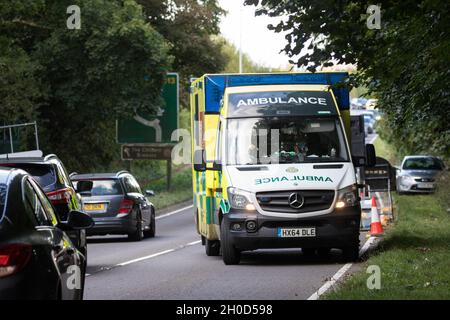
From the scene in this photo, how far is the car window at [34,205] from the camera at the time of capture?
911 cm

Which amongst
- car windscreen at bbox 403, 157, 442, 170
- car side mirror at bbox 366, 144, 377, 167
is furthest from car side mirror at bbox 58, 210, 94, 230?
car windscreen at bbox 403, 157, 442, 170

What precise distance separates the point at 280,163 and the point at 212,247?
11.1 feet

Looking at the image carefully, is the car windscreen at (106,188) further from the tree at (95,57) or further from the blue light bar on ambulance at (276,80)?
the tree at (95,57)

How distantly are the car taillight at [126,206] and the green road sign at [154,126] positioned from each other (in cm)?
1895

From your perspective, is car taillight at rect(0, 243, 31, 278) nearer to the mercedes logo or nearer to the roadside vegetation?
the roadside vegetation

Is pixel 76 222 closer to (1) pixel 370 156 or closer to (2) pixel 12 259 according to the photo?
(2) pixel 12 259

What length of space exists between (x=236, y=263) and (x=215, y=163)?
5.20ft

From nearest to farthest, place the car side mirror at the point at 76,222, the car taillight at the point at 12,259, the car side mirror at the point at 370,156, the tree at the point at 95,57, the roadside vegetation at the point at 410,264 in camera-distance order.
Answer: the car taillight at the point at 12,259
the car side mirror at the point at 76,222
the roadside vegetation at the point at 410,264
the car side mirror at the point at 370,156
the tree at the point at 95,57

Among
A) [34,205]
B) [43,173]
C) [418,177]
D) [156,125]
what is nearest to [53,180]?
[43,173]

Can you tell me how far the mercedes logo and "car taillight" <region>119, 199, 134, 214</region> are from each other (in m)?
9.82

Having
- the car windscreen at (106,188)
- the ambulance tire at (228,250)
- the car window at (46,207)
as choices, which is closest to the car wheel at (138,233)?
the car windscreen at (106,188)

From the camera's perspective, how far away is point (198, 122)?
2223 cm

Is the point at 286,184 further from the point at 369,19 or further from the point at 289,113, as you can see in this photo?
the point at 369,19
